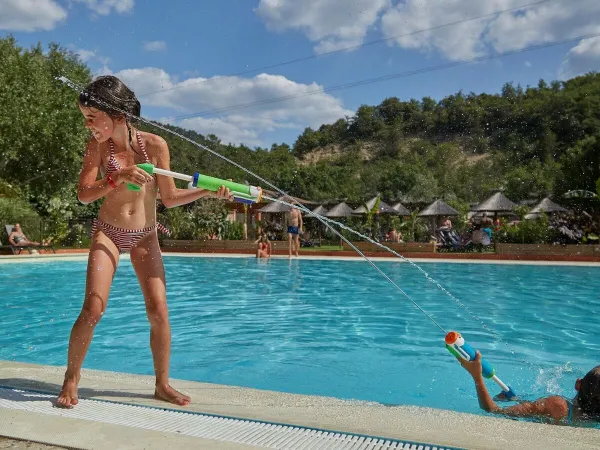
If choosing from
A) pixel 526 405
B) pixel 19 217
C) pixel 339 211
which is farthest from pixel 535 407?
pixel 339 211

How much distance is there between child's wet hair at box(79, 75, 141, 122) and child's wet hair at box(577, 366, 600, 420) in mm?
2943

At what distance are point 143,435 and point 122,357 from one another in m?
3.86

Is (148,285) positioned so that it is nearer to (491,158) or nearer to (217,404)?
(217,404)

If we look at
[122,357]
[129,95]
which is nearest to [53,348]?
[122,357]

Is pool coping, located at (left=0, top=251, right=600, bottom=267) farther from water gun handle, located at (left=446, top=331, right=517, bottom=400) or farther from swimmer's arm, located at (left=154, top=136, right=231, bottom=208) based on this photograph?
swimmer's arm, located at (left=154, top=136, right=231, bottom=208)

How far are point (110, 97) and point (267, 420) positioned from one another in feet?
6.07

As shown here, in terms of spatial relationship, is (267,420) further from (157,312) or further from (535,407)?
(535,407)

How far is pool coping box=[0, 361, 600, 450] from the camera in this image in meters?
2.28

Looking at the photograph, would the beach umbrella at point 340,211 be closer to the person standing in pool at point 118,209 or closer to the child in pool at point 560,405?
the child in pool at point 560,405

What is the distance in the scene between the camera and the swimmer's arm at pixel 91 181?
303 centimetres

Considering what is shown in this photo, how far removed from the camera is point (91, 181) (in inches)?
123

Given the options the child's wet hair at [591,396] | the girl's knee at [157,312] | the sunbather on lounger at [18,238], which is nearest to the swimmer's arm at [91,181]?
the girl's knee at [157,312]

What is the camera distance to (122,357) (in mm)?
5957

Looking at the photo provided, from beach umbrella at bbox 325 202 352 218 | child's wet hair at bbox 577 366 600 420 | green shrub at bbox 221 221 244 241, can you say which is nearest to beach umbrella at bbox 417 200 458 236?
beach umbrella at bbox 325 202 352 218
